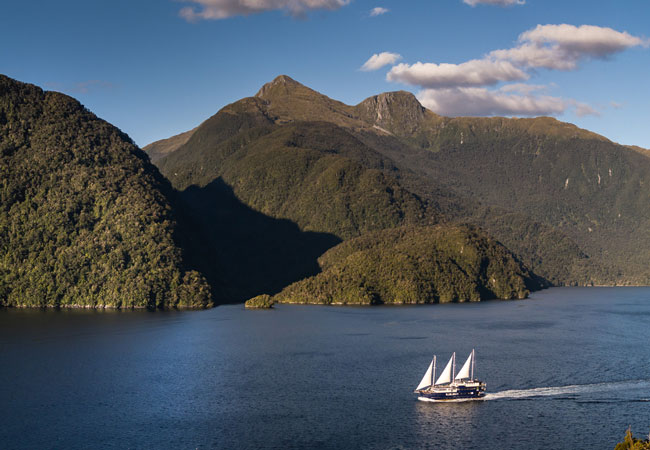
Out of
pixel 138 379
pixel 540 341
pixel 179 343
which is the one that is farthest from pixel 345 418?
pixel 540 341

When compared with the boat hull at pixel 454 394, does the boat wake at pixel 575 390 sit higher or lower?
lower

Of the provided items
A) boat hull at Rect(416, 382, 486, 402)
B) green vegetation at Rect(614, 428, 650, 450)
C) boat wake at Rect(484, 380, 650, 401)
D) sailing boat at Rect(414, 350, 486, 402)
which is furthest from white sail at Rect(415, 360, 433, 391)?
green vegetation at Rect(614, 428, 650, 450)

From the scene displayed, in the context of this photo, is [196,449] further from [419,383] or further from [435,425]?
[419,383]

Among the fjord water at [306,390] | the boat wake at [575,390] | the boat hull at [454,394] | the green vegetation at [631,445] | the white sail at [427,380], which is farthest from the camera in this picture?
the boat wake at [575,390]

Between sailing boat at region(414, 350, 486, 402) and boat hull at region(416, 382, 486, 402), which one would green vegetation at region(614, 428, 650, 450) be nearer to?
sailing boat at region(414, 350, 486, 402)

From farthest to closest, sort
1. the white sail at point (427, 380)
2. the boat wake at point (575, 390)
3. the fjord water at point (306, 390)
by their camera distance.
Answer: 1. the boat wake at point (575, 390)
2. the white sail at point (427, 380)
3. the fjord water at point (306, 390)

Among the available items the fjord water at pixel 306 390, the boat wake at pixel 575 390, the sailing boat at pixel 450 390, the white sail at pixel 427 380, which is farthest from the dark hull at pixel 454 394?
the boat wake at pixel 575 390

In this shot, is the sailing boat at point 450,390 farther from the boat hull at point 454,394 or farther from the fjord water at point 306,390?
the fjord water at point 306,390
